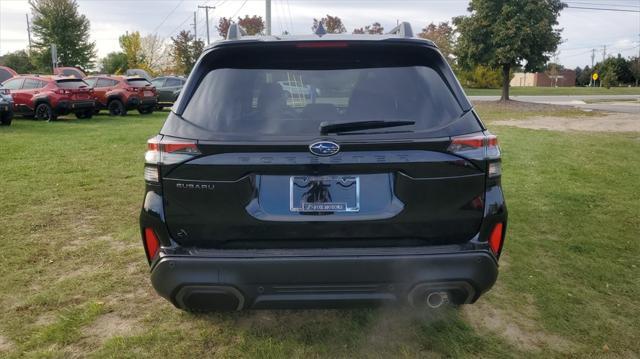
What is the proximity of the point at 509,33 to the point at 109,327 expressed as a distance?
27.5 metres

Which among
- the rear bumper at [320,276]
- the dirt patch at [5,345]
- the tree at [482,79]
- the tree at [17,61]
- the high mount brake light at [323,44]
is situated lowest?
the dirt patch at [5,345]

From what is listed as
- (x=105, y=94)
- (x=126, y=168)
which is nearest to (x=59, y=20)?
(x=105, y=94)

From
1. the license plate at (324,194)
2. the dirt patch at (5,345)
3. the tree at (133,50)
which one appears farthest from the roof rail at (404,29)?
the tree at (133,50)

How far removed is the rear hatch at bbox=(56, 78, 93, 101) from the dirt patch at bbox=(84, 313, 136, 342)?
16.8 metres

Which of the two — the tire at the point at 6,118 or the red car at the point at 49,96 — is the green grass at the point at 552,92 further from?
the tire at the point at 6,118

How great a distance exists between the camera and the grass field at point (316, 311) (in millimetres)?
3084

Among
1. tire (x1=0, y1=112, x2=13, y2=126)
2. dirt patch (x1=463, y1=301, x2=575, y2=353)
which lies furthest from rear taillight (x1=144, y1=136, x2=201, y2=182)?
tire (x1=0, y1=112, x2=13, y2=126)

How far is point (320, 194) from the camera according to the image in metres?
2.52

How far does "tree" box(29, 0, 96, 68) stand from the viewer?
163 ft

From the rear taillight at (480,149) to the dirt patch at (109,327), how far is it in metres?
2.34

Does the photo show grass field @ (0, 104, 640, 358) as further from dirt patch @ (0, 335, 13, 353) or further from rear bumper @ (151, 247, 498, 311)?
rear bumper @ (151, 247, 498, 311)

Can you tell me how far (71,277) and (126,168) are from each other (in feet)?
16.6

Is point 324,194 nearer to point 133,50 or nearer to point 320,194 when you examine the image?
point 320,194

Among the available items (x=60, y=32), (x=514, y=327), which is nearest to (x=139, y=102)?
(x=514, y=327)
